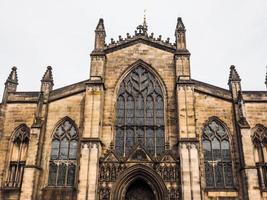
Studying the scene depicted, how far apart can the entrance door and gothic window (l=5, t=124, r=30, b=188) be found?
640 centimetres

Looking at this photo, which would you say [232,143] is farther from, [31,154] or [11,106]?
[11,106]

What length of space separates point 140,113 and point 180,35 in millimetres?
6035

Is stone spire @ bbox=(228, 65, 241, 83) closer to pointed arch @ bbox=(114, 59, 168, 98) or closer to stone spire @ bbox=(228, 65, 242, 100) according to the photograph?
stone spire @ bbox=(228, 65, 242, 100)

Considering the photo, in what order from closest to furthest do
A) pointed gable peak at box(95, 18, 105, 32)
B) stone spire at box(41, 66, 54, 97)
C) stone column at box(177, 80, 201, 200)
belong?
stone column at box(177, 80, 201, 200) < stone spire at box(41, 66, 54, 97) < pointed gable peak at box(95, 18, 105, 32)

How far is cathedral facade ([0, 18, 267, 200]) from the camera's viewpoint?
20172 mm

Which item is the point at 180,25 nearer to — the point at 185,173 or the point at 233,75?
the point at 233,75

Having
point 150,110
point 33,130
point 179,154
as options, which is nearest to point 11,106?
point 33,130

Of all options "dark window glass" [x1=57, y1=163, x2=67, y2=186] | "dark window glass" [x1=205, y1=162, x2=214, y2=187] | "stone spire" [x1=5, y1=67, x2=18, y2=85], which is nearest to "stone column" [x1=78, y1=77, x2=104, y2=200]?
"dark window glass" [x1=57, y1=163, x2=67, y2=186]

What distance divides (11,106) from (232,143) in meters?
13.8

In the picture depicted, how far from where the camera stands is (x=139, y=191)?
20.8 m

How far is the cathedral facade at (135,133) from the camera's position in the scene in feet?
66.2

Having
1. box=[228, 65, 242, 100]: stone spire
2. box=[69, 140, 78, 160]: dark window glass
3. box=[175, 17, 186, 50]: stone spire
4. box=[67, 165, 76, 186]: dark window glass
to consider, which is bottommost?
box=[67, 165, 76, 186]: dark window glass

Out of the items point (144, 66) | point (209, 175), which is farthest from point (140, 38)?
point (209, 175)

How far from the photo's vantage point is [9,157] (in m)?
22.1
